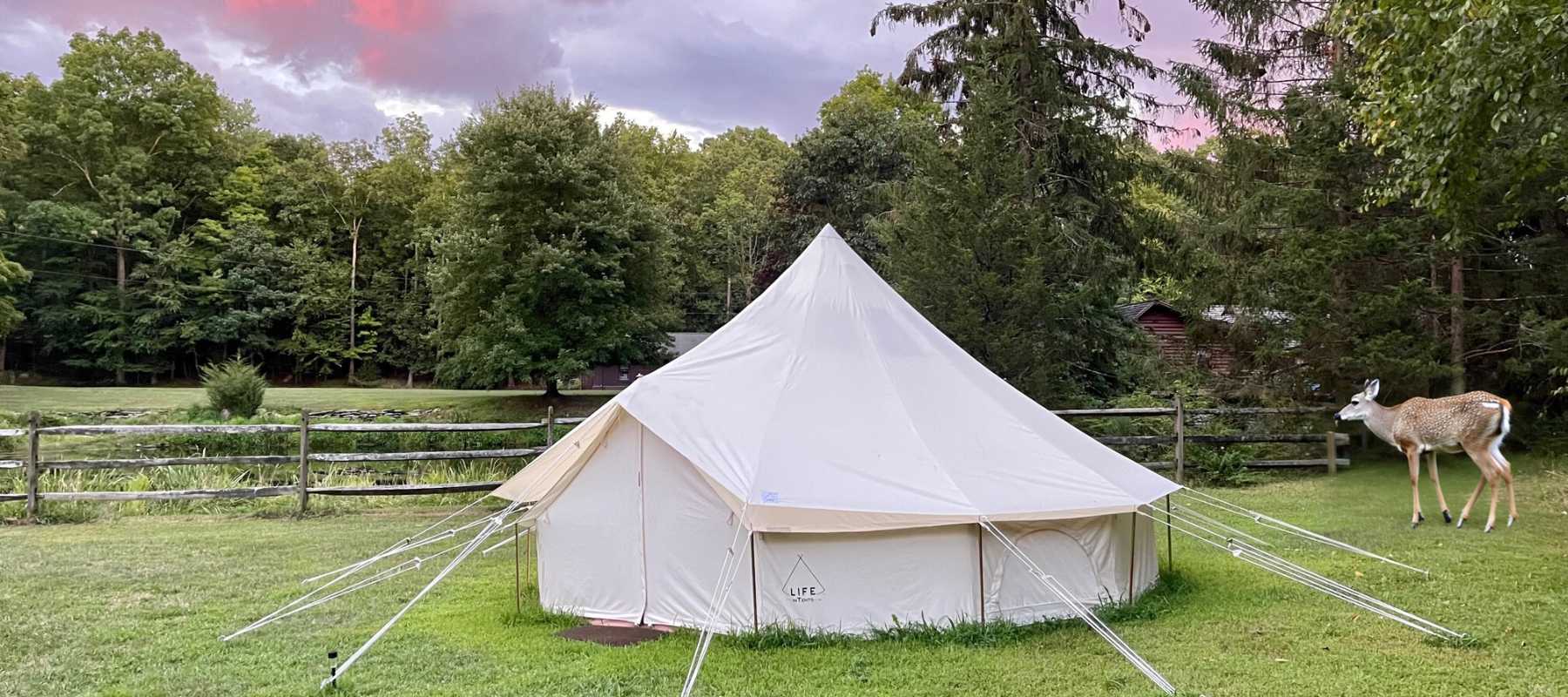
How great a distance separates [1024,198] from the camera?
15.1 metres

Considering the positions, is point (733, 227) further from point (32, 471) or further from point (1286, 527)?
point (1286, 527)

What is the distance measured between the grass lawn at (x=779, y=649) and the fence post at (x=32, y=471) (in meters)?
3.03

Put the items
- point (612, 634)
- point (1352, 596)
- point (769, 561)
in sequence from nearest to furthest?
point (769, 561) → point (612, 634) → point (1352, 596)

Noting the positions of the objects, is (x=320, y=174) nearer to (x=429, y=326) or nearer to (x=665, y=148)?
(x=429, y=326)

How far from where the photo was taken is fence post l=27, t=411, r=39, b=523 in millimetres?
11195

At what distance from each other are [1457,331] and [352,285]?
1704 inches

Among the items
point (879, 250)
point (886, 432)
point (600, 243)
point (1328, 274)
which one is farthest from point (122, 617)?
point (879, 250)

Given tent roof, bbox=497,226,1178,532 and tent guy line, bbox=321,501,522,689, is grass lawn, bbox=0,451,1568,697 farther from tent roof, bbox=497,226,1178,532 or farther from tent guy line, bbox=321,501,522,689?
tent roof, bbox=497,226,1178,532

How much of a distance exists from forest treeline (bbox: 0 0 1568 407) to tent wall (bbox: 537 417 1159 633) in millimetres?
4823

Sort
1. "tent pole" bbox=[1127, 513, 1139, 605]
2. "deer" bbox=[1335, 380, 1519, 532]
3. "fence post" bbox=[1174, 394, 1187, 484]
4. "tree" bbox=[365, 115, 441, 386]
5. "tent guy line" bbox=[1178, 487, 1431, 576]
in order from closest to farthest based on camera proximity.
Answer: "tent pole" bbox=[1127, 513, 1139, 605] < "tent guy line" bbox=[1178, 487, 1431, 576] < "deer" bbox=[1335, 380, 1519, 532] < "fence post" bbox=[1174, 394, 1187, 484] < "tree" bbox=[365, 115, 441, 386]

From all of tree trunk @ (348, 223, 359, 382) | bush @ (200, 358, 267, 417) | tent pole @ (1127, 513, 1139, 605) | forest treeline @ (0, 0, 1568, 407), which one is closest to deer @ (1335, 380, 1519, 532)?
forest treeline @ (0, 0, 1568, 407)

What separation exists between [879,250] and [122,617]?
2391cm

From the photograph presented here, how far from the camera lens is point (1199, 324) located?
15422 mm

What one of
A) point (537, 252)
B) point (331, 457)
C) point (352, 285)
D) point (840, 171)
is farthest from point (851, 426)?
point (352, 285)
